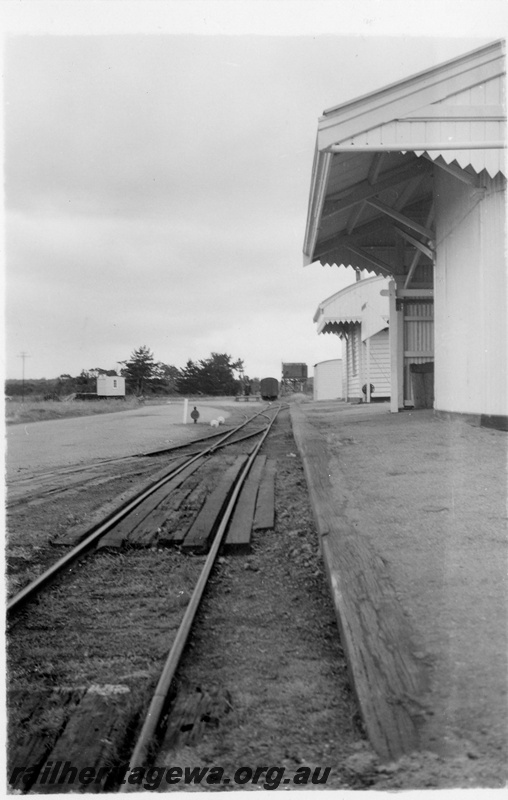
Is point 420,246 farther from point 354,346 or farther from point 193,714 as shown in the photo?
point 354,346

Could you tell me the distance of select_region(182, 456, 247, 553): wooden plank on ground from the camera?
539cm

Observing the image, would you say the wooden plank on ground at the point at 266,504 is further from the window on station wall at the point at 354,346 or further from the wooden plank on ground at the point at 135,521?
the window on station wall at the point at 354,346

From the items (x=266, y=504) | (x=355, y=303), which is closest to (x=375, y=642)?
(x=266, y=504)

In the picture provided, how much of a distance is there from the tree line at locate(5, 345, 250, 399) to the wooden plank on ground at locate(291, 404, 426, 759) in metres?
59.9

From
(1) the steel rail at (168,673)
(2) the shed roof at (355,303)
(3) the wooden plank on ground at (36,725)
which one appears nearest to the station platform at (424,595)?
(1) the steel rail at (168,673)

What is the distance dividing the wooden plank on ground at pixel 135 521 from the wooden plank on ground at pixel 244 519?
745 millimetres

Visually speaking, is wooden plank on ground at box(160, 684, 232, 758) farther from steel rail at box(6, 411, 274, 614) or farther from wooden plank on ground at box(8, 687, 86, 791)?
steel rail at box(6, 411, 274, 614)

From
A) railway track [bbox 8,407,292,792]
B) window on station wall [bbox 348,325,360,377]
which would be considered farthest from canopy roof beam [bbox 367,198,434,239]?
window on station wall [bbox 348,325,360,377]

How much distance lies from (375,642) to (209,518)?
11.6 feet

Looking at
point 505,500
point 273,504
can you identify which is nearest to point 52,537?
point 273,504

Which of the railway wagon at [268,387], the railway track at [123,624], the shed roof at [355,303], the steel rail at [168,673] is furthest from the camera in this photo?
the railway wagon at [268,387]

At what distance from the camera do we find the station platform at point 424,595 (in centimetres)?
231

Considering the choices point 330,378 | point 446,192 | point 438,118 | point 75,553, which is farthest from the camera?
point 330,378

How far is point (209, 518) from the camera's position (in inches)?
247
